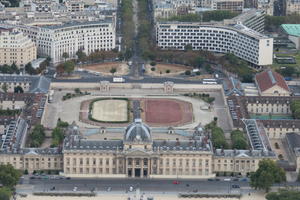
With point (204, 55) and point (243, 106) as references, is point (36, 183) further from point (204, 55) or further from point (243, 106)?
point (204, 55)

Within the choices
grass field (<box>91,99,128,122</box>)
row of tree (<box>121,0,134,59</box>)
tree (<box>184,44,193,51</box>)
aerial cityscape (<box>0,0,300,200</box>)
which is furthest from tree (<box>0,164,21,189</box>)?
tree (<box>184,44,193,51</box>)

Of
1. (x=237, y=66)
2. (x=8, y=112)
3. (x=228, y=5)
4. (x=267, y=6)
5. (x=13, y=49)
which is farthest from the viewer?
(x=267, y=6)

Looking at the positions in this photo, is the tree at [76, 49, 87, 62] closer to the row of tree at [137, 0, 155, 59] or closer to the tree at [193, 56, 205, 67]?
the row of tree at [137, 0, 155, 59]

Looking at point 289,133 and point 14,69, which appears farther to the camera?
point 14,69

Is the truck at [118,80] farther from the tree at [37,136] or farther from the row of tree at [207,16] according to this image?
the row of tree at [207,16]

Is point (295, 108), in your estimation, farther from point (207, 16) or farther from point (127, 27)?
point (207, 16)

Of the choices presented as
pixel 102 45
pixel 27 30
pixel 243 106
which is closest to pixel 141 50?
pixel 102 45

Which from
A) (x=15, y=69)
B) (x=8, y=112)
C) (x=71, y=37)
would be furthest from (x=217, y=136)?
(x=71, y=37)

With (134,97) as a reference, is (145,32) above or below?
above

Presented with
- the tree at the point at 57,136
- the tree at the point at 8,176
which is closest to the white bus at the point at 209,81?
the tree at the point at 57,136
